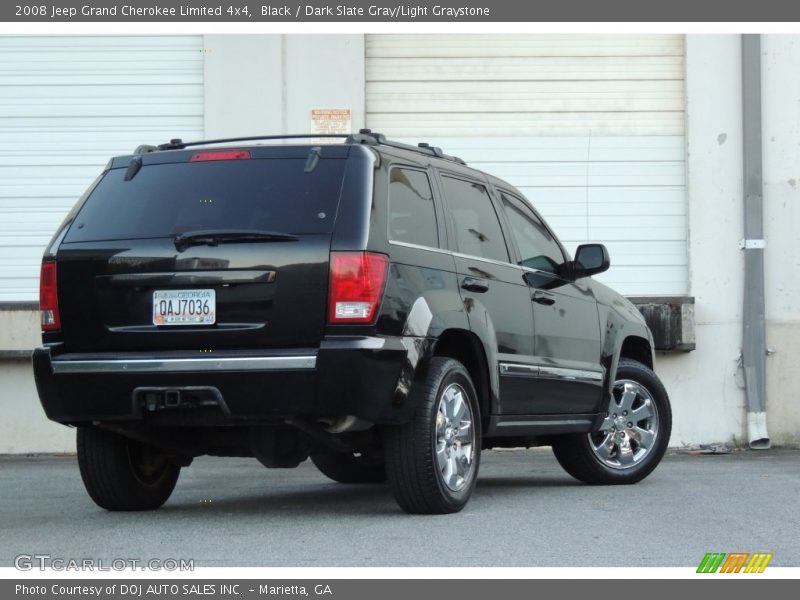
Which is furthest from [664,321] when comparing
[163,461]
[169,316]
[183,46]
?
[169,316]

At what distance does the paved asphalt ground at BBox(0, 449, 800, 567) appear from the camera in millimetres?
6051

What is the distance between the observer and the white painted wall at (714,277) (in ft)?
45.4

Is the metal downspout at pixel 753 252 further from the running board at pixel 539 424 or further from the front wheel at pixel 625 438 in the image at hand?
the running board at pixel 539 424

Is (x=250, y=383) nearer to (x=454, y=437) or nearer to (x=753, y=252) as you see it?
(x=454, y=437)

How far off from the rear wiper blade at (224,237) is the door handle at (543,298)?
2.15 meters

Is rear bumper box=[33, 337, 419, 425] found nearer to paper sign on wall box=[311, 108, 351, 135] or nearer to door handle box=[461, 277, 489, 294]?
door handle box=[461, 277, 489, 294]

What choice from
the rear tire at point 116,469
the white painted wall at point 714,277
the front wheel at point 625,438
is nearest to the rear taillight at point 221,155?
the rear tire at point 116,469

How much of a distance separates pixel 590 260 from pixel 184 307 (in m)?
3.04

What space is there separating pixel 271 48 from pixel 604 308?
18.5ft

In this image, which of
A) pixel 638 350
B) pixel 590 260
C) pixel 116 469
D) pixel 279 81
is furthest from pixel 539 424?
pixel 279 81

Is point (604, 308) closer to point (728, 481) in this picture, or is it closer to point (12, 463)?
point (728, 481)

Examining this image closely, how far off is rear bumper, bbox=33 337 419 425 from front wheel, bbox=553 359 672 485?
276 cm

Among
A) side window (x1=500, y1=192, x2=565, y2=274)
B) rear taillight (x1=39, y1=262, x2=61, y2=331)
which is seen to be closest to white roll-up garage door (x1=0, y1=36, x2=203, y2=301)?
side window (x1=500, y1=192, x2=565, y2=274)

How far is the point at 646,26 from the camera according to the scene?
14211 millimetres
